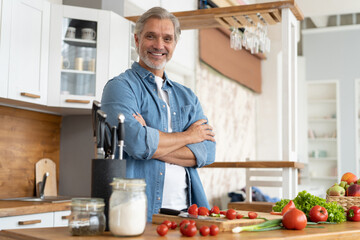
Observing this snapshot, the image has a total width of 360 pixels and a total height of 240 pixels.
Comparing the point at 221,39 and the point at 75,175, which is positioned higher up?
the point at 221,39

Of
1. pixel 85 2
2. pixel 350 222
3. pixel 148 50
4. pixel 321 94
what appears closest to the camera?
pixel 350 222

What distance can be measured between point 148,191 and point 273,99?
7211mm

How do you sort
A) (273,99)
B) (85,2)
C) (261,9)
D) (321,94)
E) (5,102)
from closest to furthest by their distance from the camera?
(5,102), (261,9), (85,2), (273,99), (321,94)

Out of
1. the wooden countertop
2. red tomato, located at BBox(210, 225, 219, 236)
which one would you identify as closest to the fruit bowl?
red tomato, located at BBox(210, 225, 219, 236)

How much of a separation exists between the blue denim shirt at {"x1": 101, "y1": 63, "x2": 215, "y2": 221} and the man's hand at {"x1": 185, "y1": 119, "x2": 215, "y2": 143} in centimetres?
2

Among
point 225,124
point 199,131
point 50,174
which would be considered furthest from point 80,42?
point 225,124

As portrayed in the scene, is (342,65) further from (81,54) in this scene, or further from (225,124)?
(81,54)

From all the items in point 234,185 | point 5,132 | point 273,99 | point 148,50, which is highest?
point 273,99

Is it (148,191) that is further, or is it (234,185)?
(234,185)

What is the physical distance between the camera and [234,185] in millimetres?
7785

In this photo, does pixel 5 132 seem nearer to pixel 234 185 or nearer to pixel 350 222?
pixel 350 222

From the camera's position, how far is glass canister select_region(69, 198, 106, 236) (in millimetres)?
1356

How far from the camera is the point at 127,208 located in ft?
4.34

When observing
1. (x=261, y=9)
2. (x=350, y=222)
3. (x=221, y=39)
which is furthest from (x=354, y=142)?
(x=350, y=222)
